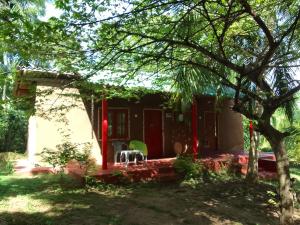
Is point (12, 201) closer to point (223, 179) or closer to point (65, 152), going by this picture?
point (65, 152)

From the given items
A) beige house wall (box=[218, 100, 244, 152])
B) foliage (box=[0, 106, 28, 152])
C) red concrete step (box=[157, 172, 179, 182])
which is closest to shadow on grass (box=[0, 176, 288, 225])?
red concrete step (box=[157, 172, 179, 182])

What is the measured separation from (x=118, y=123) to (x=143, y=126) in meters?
1.17

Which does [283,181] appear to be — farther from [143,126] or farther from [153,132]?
[153,132]

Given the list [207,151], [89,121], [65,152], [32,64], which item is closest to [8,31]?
[32,64]

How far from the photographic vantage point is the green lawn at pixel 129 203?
664cm

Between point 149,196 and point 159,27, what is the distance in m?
4.56

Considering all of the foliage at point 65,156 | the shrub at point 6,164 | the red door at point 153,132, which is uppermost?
the red door at point 153,132

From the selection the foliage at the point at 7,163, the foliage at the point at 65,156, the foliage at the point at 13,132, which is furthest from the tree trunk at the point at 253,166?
the foliage at the point at 13,132

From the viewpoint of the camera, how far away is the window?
13070mm

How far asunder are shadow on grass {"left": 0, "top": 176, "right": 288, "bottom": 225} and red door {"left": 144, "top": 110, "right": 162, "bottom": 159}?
4227 millimetres

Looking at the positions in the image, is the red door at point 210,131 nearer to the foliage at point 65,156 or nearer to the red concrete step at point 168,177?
the red concrete step at point 168,177

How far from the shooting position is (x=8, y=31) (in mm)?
4043

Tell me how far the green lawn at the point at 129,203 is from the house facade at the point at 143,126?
1.68m

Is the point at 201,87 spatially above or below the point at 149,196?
above
